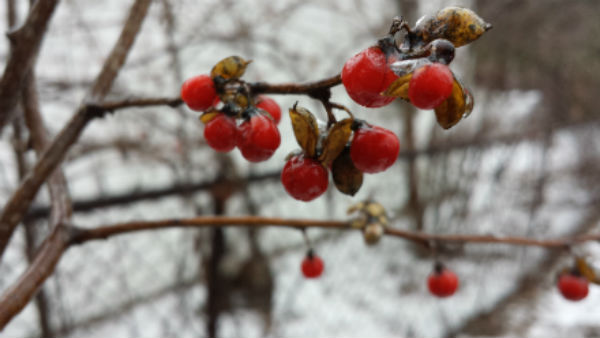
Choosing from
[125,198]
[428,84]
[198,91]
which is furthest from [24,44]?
[125,198]

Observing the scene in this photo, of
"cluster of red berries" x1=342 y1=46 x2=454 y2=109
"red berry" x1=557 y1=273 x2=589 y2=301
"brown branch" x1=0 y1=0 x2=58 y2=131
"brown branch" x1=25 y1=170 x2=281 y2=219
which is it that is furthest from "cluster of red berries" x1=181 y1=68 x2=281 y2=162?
"brown branch" x1=25 y1=170 x2=281 y2=219

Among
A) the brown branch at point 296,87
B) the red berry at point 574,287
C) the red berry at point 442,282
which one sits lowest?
the red berry at point 574,287

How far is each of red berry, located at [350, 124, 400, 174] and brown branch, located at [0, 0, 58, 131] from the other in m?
0.52

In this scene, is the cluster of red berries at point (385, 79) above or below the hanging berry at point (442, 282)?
above

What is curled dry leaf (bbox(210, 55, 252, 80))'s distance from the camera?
40 centimetres

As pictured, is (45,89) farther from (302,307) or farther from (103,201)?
(302,307)

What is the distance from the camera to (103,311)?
7.00 feet

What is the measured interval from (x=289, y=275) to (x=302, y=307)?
11.2 inches

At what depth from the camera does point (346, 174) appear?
0.38m

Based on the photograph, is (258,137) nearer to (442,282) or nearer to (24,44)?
(24,44)

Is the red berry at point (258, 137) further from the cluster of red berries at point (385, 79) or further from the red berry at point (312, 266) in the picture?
the red berry at point (312, 266)

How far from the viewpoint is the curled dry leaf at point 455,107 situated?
1.01 feet

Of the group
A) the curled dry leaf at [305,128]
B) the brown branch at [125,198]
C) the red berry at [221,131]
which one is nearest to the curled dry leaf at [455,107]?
the curled dry leaf at [305,128]

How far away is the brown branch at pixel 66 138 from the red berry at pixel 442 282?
77 cm
